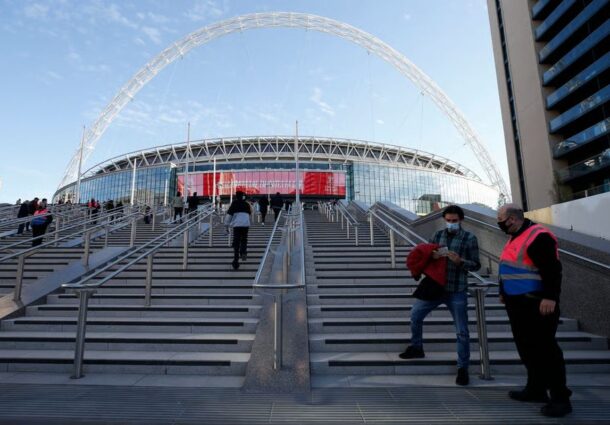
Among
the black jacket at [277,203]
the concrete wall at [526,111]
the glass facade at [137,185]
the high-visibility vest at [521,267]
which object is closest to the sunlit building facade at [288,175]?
the glass facade at [137,185]

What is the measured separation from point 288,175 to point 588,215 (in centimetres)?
4862

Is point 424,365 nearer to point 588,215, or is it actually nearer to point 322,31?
point 588,215

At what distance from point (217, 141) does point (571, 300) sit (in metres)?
65.4

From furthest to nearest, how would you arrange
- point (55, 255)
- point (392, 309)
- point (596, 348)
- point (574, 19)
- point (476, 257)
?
point (574, 19) → point (55, 255) → point (392, 309) → point (596, 348) → point (476, 257)

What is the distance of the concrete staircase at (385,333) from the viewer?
411cm

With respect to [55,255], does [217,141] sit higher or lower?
higher

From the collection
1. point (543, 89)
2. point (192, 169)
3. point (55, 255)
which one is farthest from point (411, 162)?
point (55, 255)

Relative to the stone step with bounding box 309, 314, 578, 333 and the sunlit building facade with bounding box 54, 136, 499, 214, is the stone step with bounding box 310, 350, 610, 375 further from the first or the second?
the sunlit building facade with bounding box 54, 136, 499, 214

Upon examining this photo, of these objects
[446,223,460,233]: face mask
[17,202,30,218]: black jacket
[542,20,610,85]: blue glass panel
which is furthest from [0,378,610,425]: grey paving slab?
[542,20,610,85]: blue glass panel

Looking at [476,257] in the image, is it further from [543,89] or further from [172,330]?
[543,89]

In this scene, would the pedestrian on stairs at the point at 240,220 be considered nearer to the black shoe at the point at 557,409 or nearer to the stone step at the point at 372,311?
the stone step at the point at 372,311

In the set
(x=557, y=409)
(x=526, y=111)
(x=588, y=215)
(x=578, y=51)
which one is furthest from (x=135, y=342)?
(x=526, y=111)

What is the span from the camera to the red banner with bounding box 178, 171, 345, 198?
53.1m

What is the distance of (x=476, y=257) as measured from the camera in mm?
3846
